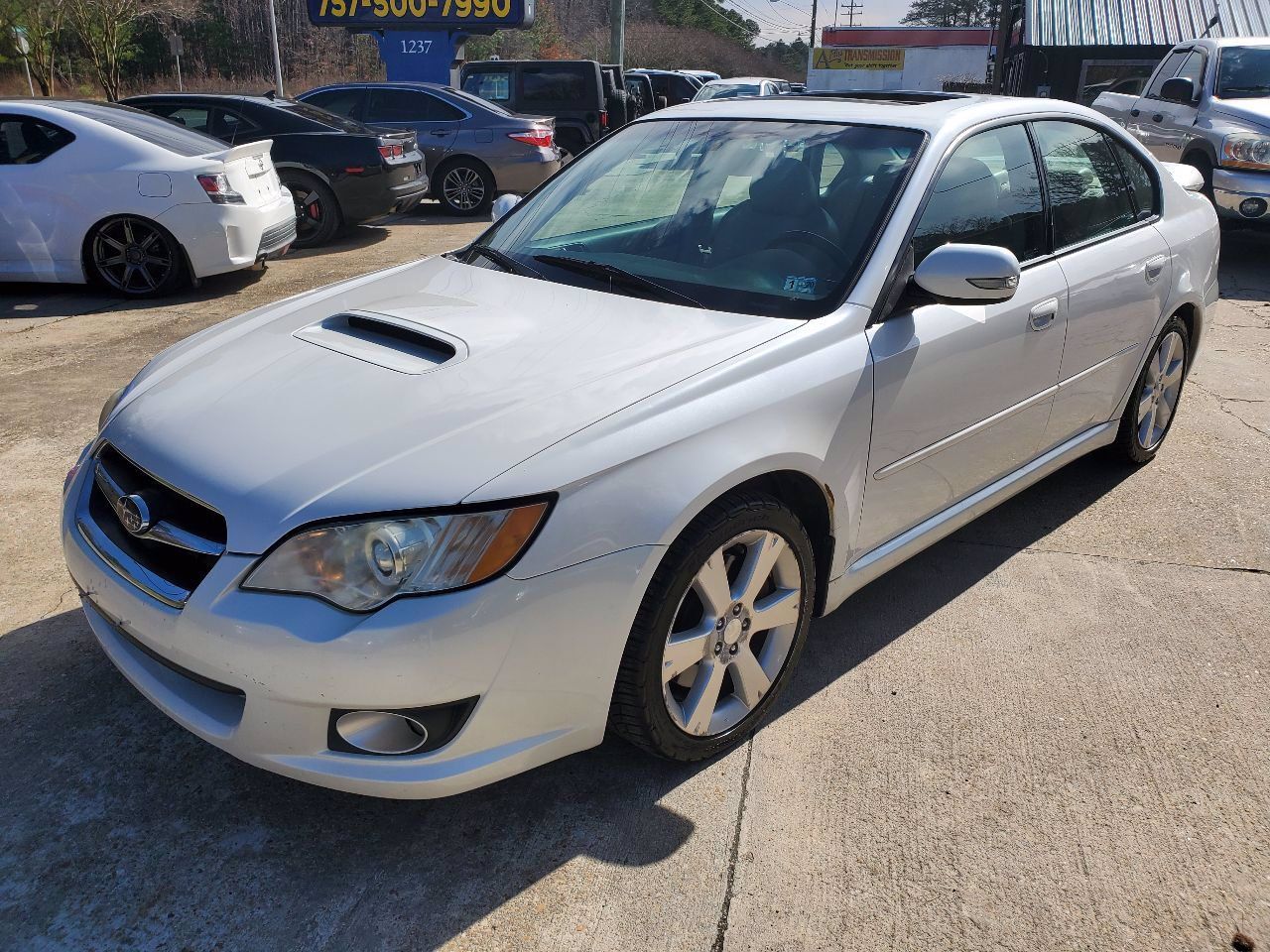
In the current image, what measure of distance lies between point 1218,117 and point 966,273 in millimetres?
8577

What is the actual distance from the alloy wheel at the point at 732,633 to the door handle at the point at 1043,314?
126 centimetres

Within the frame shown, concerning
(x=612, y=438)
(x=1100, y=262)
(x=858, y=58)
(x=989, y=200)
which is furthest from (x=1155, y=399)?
(x=858, y=58)

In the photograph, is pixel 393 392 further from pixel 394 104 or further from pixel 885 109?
pixel 394 104

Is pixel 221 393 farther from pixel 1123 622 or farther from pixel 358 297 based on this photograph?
pixel 1123 622

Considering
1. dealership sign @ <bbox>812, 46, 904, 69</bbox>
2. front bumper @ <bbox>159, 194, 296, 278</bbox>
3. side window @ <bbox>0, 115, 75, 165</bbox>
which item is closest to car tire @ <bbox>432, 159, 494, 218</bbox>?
front bumper @ <bbox>159, 194, 296, 278</bbox>

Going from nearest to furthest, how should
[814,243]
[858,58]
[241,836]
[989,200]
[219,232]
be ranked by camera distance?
[241,836] < [814,243] < [989,200] < [219,232] < [858,58]

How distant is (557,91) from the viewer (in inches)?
629

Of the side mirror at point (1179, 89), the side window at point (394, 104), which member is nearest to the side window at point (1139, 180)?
the side mirror at point (1179, 89)

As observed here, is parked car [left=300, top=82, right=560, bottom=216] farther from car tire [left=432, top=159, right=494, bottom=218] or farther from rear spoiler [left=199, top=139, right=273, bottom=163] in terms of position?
rear spoiler [left=199, top=139, right=273, bottom=163]

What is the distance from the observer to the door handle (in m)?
3.33

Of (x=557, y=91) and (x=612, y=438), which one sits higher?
(x=557, y=91)

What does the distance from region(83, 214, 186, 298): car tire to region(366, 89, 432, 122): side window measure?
5240 mm

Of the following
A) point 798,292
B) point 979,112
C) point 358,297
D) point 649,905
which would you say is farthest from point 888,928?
point 979,112

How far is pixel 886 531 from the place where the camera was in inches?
121
